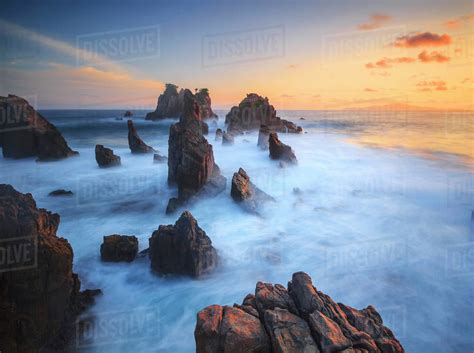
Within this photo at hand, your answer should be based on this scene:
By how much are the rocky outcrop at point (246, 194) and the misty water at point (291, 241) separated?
2.10 feet

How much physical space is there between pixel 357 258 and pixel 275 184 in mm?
11938

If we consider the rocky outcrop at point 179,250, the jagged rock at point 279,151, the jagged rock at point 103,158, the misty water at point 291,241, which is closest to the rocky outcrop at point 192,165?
the misty water at point 291,241

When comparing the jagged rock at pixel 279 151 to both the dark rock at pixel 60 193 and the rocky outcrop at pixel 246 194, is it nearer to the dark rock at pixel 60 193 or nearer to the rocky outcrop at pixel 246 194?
the rocky outcrop at pixel 246 194

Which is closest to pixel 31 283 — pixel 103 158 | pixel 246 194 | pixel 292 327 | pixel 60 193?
pixel 292 327

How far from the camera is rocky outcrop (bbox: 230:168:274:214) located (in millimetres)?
19469

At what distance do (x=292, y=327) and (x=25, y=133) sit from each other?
37431 millimetres

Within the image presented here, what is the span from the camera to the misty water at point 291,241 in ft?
33.2

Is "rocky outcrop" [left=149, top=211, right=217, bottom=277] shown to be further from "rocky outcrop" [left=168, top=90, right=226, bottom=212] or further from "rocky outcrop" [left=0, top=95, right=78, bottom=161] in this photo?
"rocky outcrop" [left=0, top=95, right=78, bottom=161]

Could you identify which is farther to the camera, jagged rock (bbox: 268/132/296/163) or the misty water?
jagged rock (bbox: 268/132/296/163)

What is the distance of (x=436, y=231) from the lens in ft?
55.6

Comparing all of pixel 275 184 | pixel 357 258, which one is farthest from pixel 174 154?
pixel 357 258

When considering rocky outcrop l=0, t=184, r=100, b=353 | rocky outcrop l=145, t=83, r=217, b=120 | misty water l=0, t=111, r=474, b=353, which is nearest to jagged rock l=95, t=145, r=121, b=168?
misty water l=0, t=111, r=474, b=353

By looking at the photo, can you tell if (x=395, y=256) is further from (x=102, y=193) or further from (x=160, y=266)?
(x=102, y=193)

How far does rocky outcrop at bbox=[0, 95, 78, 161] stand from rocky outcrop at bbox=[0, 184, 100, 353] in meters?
27.7
